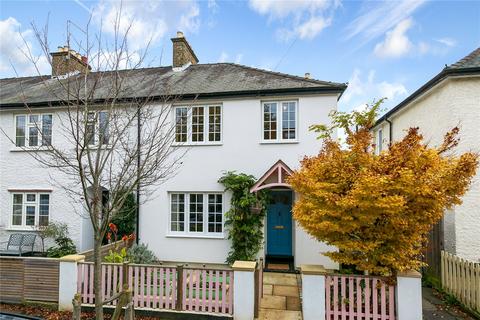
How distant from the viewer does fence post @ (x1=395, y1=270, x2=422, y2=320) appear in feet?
19.9

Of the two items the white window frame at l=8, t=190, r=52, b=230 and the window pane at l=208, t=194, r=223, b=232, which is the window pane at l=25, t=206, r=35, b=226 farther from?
the window pane at l=208, t=194, r=223, b=232

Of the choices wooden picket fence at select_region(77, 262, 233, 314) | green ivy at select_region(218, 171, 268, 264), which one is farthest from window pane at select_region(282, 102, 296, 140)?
wooden picket fence at select_region(77, 262, 233, 314)

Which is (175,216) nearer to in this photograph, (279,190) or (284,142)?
(279,190)

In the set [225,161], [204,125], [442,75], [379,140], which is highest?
[442,75]

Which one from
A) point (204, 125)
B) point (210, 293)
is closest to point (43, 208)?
point (204, 125)

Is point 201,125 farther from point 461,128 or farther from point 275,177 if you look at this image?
point 461,128

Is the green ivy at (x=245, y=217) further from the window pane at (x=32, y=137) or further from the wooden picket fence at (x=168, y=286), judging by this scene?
the window pane at (x=32, y=137)

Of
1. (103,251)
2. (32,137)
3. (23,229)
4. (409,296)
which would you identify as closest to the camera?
(409,296)

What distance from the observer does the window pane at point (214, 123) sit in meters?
11.6

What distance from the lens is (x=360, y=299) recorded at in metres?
6.36

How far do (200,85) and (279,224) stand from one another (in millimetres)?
6795

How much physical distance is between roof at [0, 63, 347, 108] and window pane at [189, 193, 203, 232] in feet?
13.5

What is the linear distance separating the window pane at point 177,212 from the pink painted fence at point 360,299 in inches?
267

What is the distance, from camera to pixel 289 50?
12297mm
